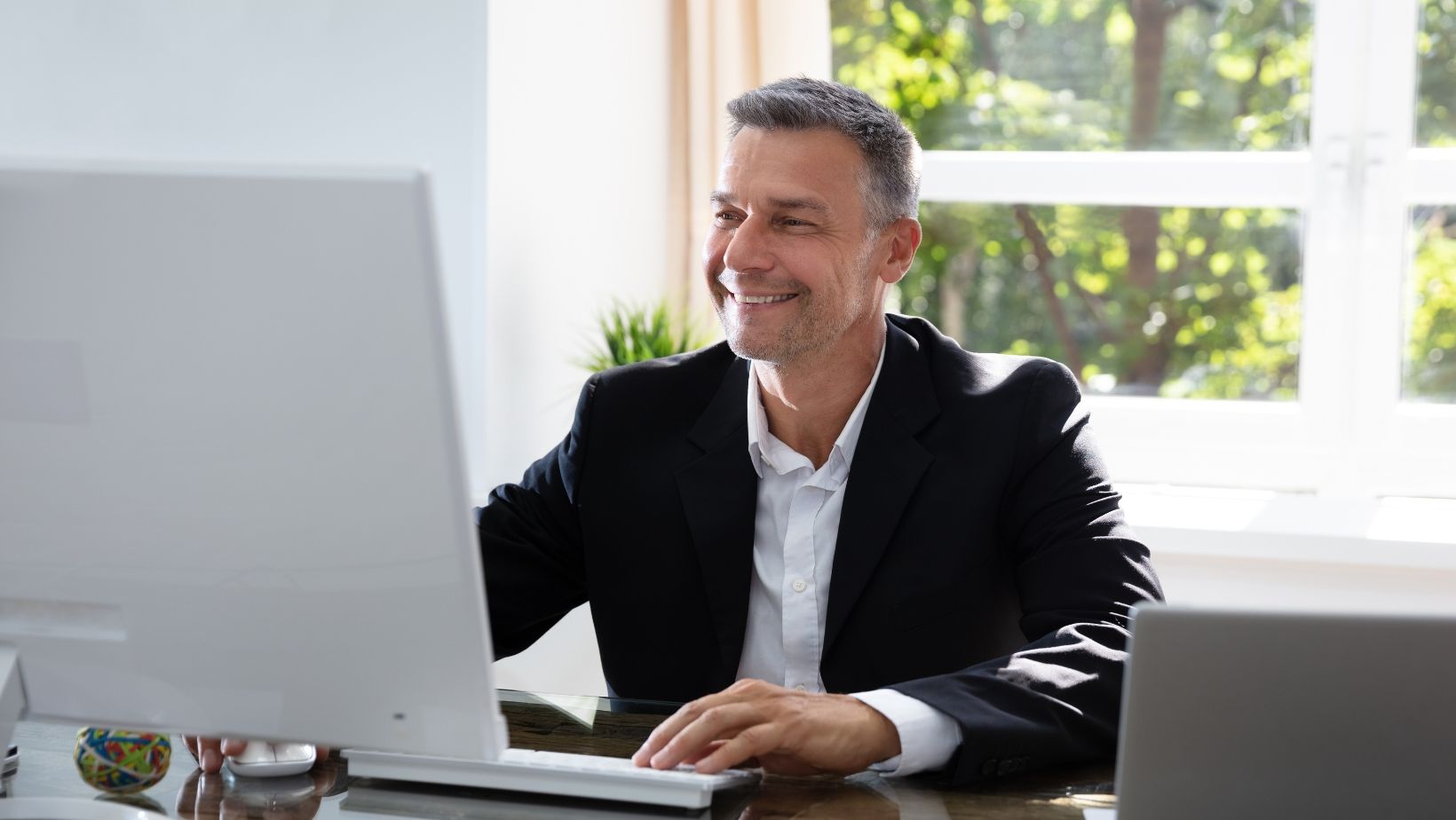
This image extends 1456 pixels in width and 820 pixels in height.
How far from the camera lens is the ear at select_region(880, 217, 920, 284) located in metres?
1.85

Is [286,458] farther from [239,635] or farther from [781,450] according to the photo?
[781,450]

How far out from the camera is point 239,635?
0.99 m

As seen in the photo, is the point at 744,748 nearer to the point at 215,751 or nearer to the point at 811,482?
the point at 215,751

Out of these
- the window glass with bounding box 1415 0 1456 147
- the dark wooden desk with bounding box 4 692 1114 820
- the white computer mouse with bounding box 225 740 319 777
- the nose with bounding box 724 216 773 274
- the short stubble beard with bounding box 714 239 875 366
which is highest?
the window glass with bounding box 1415 0 1456 147

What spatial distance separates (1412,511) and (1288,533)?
14.7 inches

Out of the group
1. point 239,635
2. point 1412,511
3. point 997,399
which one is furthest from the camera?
point 1412,511

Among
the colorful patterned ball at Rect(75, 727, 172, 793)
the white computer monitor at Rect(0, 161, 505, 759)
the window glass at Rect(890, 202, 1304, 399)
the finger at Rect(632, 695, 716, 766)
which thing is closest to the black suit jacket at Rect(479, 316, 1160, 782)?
the finger at Rect(632, 695, 716, 766)

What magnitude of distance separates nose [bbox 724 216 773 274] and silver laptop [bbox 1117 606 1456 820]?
924mm

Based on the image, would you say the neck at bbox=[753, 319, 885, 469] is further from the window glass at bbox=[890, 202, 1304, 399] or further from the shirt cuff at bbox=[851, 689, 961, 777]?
the window glass at bbox=[890, 202, 1304, 399]

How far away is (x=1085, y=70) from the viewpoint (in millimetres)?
3166

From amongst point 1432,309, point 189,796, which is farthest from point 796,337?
point 1432,309

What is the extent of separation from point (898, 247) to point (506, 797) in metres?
1.00

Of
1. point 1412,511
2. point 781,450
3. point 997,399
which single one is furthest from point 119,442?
point 1412,511

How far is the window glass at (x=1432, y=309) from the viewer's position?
2.96 metres
